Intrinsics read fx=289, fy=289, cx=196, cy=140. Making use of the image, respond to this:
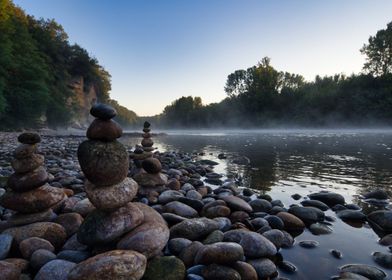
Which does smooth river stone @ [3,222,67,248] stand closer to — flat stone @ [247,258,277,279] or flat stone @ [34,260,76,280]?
flat stone @ [34,260,76,280]

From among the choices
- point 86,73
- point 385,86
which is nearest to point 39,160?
point 385,86

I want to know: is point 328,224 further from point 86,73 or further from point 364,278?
point 86,73

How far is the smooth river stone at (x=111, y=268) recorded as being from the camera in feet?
8.62

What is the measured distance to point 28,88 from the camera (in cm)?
4047

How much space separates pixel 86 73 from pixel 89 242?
8508 cm

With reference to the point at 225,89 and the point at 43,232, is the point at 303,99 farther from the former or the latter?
the point at 43,232

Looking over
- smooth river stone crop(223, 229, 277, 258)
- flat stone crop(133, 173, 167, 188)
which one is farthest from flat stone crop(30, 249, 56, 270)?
flat stone crop(133, 173, 167, 188)

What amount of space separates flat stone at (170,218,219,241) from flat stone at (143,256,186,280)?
2.92 ft

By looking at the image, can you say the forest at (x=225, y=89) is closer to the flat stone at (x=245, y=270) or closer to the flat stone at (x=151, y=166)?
the flat stone at (x=151, y=166)

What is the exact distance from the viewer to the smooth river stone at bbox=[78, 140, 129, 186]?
359 cm

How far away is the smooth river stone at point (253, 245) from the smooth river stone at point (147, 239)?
99cm

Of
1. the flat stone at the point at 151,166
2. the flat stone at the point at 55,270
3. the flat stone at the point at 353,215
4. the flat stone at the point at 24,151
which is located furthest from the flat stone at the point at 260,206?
the flat stone at the point at 24,151

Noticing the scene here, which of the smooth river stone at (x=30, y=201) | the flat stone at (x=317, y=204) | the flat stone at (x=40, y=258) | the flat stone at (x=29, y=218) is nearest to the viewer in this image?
the flat stone at (x=40, y=258)

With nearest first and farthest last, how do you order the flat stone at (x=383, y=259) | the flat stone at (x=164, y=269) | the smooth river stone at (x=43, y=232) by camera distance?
the flat stone at (x=164, y=269), the flat stone at (x=383, y=259), the smooth river stone at (x=43, y=232)
